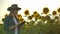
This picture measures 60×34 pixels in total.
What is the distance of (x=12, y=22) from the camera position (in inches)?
42.6

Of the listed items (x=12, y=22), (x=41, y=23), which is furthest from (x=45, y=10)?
(x=12, y=22)

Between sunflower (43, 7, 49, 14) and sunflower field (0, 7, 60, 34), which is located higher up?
sunflower (43, 7, 49, 14)

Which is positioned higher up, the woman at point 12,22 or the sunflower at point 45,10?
the sunflower at point 45,10

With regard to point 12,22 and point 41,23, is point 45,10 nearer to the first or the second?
point 41,23

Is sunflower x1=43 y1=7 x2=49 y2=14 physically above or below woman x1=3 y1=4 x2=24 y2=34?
above

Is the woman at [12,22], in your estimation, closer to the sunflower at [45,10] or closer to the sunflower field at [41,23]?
the sunflower field at [41,23]

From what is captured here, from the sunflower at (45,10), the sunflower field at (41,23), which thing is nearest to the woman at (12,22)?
the sunflower field at (41,23)

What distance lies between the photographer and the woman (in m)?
1.07

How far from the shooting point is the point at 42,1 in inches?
43.9

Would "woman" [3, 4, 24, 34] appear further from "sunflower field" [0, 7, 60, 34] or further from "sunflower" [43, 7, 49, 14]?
"sunflower" [43, 7, 49, 14]

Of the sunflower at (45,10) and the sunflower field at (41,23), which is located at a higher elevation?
the sunflower at (45,10)

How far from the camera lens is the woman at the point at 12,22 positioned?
3.52 ft

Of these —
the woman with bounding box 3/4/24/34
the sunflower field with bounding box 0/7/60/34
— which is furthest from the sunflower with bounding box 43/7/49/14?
the woman with bounding box 3/4/24/34

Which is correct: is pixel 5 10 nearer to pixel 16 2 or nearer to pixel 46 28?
pixel 16 2
